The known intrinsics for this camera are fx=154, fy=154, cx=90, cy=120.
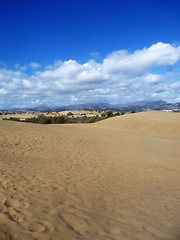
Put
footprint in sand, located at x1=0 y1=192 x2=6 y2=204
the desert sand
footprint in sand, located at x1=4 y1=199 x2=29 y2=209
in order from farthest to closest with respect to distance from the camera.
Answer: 1. footprint in sand, located at x1=0 y1=192 x2=6 y2=204
2. footprint in sand, located at x1=4 y1=199 x2=29 y2=209
3. the desert sand

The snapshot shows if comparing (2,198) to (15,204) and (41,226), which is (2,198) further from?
(41,226)

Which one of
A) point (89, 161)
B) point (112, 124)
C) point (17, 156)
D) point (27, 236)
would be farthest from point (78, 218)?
point (112, 124)

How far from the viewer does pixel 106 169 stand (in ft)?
25.4

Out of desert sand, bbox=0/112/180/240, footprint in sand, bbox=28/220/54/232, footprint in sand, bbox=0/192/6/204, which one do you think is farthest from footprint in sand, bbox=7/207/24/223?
footprint in sand, bbox=0/192/6/204

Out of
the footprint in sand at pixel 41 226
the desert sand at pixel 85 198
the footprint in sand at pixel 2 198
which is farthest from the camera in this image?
the footprint in sand at pixel 2 198

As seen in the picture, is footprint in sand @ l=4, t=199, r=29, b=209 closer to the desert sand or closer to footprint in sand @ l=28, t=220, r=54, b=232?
the desert sand

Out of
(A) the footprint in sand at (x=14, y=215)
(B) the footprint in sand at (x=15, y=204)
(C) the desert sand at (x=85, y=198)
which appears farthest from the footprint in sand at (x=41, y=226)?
(B) the footprint in sand at (x=15, y=204)

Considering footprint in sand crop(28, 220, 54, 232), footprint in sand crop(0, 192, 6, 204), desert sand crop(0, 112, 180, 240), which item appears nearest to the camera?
footprint in sand crop(28, 220, 54, 232)

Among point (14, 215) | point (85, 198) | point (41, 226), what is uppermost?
point (14, 215)

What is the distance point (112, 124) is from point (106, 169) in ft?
84.8

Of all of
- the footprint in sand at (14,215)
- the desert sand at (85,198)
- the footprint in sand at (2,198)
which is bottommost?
the desert sand at (85,198)

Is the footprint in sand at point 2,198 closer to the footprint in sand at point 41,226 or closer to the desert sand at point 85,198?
the desert sand at point 85,198

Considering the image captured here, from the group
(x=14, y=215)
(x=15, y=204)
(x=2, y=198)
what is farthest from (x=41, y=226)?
(x=2, y=198)

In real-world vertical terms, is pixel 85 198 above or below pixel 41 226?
below
